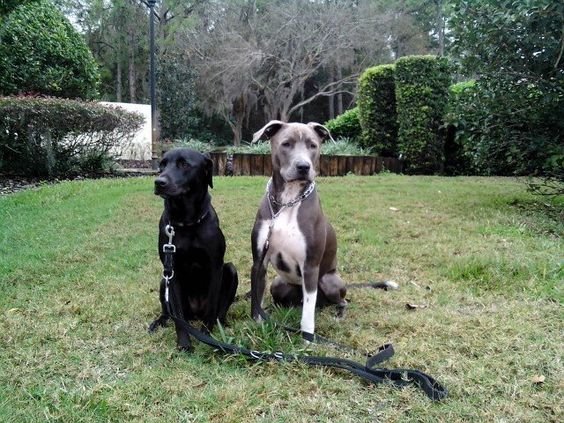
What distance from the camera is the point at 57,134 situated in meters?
9.88

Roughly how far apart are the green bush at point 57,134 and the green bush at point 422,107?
19.1 feet

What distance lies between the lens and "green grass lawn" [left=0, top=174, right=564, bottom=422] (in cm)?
228

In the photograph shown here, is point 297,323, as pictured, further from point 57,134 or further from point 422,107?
point 422,107

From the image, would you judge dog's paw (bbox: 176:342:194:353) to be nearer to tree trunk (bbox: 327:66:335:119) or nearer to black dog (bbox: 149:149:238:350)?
black dog (bbox: 149:149:238:350)

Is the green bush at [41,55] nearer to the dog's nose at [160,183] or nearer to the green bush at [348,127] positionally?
the green bush at [348,127]

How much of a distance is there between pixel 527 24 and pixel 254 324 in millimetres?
5084

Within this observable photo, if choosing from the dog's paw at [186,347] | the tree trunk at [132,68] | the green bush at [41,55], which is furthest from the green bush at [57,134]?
the tree trunk at [132,68]

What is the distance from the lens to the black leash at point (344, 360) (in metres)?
2.38

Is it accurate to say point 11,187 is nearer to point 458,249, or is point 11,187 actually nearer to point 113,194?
point 113,194

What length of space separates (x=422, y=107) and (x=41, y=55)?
906 centimetres

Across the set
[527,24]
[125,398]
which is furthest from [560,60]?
[125,398]

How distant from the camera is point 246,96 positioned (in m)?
25.7

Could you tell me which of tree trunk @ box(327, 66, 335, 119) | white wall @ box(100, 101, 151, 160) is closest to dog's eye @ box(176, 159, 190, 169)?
white wall @ box(100, 101, 151, 160)

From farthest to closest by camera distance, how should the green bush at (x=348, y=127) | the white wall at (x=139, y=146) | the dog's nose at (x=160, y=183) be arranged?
the green bush at (x=348, y=127)
the white wall at (x=139, y=146)
the dog's nose at (x=160, y=183)
